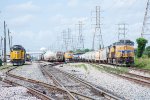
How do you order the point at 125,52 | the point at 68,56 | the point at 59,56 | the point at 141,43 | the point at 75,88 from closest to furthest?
the point at 75,88 < the point at 125,52 < the point at 141,43 < the point at 68,56 < the point at 59,56

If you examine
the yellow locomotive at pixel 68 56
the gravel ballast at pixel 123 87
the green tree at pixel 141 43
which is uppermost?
the green tree at pixel 141 43

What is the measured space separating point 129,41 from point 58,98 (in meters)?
30.0

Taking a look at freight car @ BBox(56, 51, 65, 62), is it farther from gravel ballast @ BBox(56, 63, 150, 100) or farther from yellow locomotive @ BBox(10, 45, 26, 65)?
gravel ballast @ BBox(56, 63, 150, 100)

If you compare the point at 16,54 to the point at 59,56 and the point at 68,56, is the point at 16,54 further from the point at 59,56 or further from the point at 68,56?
the point at 59,56

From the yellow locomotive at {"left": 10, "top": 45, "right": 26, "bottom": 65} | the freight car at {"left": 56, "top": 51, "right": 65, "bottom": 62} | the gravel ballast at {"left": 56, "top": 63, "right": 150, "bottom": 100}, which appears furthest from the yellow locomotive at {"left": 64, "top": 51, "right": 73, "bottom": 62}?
the gravel ballast at {"left": 56, "top": 63, "right": 150, "bottom": 100}

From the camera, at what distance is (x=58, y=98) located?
12.8 metres

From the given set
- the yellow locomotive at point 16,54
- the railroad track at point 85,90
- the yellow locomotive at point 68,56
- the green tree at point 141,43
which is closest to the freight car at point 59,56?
the yellow locomotive at point 68,56

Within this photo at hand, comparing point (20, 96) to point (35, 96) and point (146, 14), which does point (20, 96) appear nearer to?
point (35, 96)

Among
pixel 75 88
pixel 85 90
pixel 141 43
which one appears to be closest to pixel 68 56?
pixel 141 43

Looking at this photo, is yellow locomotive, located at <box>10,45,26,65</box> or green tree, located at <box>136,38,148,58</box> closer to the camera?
green tree, located at <box>136,38,148,58</box>

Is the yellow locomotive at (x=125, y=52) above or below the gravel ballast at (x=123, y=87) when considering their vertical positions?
above

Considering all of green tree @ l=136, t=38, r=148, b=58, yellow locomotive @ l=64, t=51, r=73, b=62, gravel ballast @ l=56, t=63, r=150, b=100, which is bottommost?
gravel ballast @ l=56, t=63, r=150, b=100

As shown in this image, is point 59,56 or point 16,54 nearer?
point 16,54

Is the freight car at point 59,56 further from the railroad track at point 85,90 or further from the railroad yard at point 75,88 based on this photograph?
the railroad track at point 85,90
